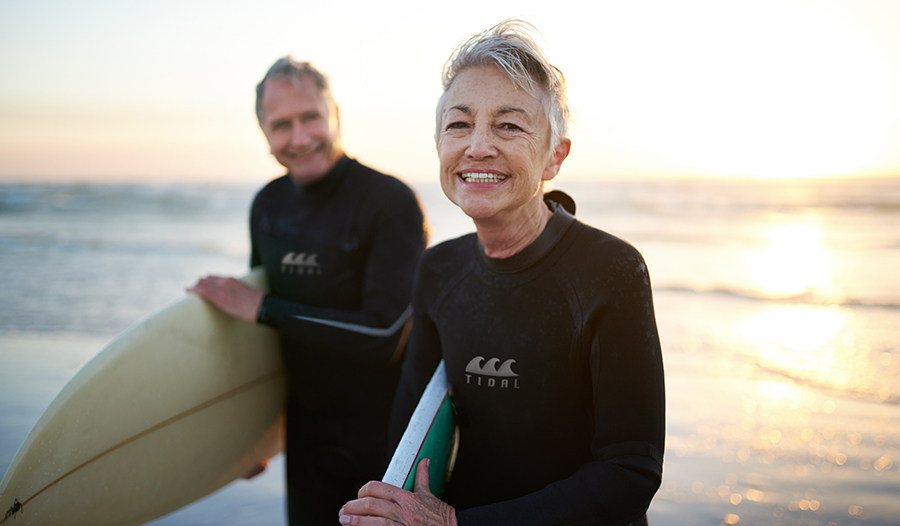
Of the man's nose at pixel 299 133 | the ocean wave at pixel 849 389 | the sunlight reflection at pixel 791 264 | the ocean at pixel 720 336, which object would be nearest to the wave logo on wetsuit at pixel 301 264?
the man's nose at pixel 299 133

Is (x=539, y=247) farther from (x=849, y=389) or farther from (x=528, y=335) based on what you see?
(x=849, y=389)

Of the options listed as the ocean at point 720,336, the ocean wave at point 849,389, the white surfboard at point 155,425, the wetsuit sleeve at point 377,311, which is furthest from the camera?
the ocean wave at point 849,389

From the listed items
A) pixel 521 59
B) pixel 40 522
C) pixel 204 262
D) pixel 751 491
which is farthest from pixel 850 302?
pixel 204 262

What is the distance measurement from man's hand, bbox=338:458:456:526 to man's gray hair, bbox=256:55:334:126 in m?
1.68

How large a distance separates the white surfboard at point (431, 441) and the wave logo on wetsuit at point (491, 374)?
0.10 metres

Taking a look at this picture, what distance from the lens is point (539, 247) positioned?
4.86ft

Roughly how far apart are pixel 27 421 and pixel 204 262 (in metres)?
6.84

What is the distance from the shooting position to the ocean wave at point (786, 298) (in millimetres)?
7641

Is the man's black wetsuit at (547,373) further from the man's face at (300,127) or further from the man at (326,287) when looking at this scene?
the man's face at (300,127)

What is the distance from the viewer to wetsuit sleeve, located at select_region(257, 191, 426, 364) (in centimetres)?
219

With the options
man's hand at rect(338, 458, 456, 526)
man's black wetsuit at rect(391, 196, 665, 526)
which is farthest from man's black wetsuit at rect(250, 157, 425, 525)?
man's hand at rect(338, 458, 456, 526)

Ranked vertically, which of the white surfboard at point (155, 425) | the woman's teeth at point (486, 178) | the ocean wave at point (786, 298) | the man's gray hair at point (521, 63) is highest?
the ocean wave at point (786, 298)

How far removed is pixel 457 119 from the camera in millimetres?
1425

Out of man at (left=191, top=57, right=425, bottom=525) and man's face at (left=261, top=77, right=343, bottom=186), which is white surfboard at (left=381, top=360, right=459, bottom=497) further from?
man's face at (left=261, top=77, right=343, bottom=186)
